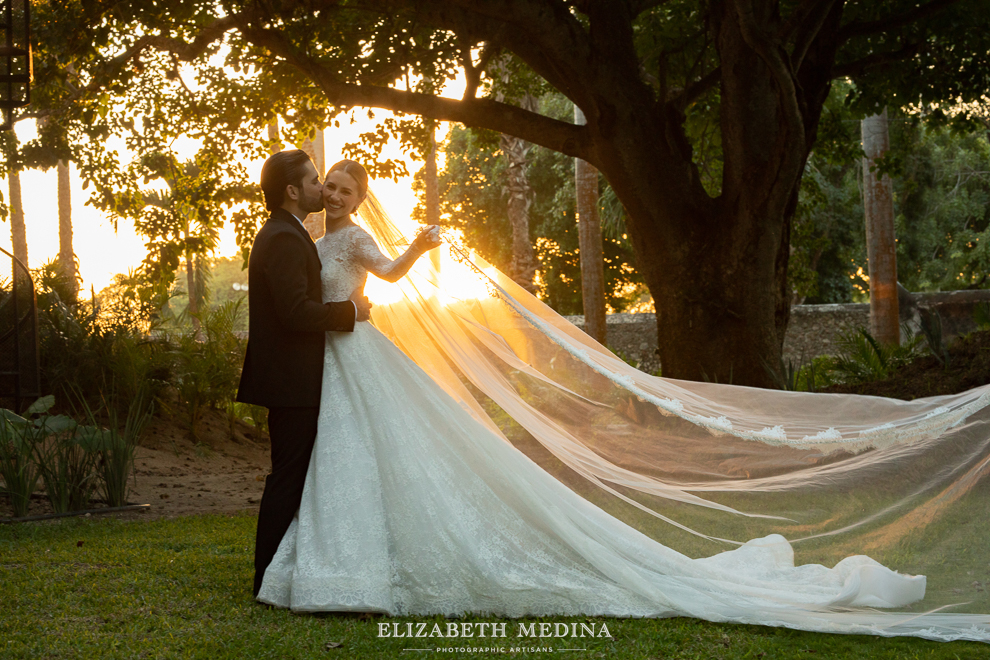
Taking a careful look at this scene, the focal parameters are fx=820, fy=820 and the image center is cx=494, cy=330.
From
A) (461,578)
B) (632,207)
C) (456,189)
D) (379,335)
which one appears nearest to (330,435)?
(379,335)

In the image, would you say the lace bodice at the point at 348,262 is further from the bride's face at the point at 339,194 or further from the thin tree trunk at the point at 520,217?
the thin tree trunk at the point at 520,217

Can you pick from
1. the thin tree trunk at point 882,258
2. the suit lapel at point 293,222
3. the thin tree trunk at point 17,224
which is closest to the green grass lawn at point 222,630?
the suit lapel at point 293,222

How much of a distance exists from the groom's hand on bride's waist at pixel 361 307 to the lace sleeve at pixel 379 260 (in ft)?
0.51

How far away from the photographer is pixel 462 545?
3.73 meters

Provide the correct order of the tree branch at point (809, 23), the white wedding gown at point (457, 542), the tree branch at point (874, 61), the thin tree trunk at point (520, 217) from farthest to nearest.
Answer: the thin tree trunk at point (520, 217)
the tree branch at point (874, 61)
the tree branch at point (809, 23)
the white wedding gown at point (457, 542)

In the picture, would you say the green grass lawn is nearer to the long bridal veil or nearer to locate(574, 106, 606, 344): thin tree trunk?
the long bridal veil

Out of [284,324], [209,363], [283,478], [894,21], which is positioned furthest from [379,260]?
[209,363]

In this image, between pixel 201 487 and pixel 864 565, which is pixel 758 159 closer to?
pixel 864 565

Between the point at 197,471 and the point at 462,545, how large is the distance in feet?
23.1

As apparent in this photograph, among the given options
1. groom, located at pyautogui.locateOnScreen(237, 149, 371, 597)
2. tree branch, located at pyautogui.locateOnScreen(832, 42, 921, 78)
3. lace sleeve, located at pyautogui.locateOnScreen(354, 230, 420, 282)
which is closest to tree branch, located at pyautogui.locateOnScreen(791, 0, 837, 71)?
tree branch, located at pyautogui.locateOnScreen(832, 42, 921, 78)

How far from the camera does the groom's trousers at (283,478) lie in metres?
3.90

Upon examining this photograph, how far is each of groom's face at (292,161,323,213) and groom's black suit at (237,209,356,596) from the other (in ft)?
0.65

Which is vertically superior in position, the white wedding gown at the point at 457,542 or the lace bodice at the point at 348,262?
the lace bodice at the point at 348,262

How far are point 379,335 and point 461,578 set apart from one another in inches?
48.9
